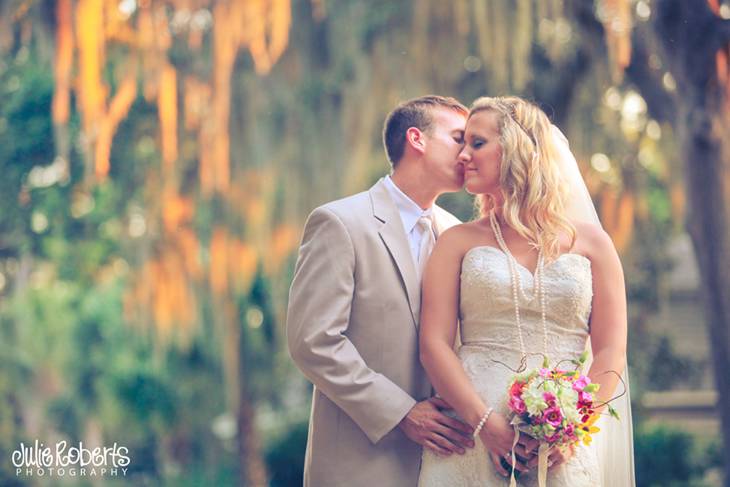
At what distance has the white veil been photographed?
3118 mm

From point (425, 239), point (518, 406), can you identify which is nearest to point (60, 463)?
point (425, 239)

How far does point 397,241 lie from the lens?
3.27 meters

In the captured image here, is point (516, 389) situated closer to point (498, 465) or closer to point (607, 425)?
point (498, 465)

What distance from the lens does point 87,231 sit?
11125mm

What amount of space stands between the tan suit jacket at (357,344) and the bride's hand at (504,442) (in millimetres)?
293

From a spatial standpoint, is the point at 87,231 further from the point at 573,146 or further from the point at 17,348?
the point at 573,146

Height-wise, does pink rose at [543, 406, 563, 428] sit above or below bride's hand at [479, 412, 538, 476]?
above

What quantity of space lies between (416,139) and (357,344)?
0.70 m

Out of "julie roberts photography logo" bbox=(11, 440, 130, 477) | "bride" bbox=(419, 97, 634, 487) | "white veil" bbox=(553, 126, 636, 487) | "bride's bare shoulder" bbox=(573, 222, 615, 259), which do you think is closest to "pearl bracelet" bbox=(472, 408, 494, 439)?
"bride" bbox=(419, 97, 634, 487)

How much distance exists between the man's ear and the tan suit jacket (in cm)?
28

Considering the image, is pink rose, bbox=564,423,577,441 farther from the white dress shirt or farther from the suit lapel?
the white dress shirt

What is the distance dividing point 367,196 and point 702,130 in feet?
12.5

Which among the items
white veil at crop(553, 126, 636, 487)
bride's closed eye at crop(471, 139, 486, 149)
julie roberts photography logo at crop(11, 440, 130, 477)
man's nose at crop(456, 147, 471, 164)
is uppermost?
bride's closed eye at crop(471, 139, 486, 149)

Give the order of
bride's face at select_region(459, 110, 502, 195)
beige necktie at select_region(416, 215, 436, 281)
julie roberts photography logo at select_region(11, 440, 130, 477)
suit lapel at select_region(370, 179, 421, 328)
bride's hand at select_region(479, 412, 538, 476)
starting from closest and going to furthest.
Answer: bride's hand at select_region(479, 412, 538, 476), bride's face at select_region(459, 110, 502, 195), suit lapel at select_region(370, 179, 421, 328), beige necktie at select_region(416, 215, 436, 281), julie roberts photography logo at select_region(11, 440, 130, 477)
